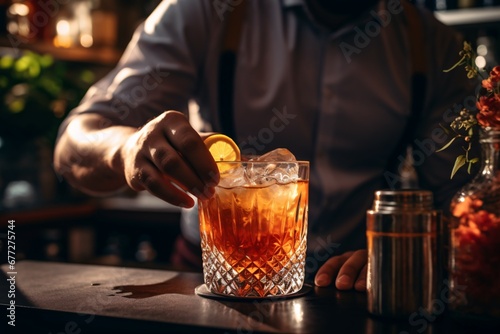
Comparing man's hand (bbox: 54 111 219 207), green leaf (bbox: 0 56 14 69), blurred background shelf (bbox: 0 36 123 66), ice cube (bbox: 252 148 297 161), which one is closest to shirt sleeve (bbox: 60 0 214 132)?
man's hand (bbox: 54 111 219 207)

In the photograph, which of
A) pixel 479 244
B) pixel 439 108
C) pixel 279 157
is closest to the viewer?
pixel 479 244

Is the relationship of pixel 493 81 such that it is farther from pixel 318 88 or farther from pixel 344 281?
pixel 318 88

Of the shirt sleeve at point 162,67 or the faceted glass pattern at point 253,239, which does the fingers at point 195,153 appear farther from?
the shirt sleeve at point 162,67

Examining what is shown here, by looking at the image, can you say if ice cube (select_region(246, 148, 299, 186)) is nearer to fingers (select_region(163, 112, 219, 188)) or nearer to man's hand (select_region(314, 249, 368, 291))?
fingers (select_region(163, 112, 219, 188))

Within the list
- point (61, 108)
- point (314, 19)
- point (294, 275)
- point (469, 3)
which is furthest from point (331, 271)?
point (61, 108)

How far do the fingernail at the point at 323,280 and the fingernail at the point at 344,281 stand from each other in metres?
0.03

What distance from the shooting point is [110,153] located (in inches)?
51.9

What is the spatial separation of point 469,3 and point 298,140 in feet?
5.21

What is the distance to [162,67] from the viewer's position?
182cm

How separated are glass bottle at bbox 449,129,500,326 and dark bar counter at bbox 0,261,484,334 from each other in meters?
0.03

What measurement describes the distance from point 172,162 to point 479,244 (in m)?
0.44

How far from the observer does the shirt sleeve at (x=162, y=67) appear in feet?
5.92

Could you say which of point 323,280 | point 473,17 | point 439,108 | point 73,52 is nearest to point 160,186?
point 323,280

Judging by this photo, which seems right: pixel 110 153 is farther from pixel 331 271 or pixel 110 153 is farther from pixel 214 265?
pixel 331 271
